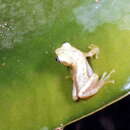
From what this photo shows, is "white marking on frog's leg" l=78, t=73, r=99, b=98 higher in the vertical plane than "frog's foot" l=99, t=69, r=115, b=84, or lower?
lower

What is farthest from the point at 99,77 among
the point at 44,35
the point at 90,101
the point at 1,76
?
the point at 1,76

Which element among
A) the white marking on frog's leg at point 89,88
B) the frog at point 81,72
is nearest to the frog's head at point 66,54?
the frog at point 81,72

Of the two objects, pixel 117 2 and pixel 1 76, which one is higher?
pixel 117 2

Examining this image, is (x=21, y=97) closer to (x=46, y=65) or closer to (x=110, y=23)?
(x=46, y=65)

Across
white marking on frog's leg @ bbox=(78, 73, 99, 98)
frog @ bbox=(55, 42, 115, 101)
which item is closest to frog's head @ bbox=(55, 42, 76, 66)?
frog @ bbox=(55, 42, 115, 101)

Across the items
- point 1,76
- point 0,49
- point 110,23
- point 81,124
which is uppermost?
point 110,23

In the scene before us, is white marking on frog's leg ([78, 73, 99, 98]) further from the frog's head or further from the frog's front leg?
the frog's head

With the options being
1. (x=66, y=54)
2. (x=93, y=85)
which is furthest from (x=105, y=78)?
(x=66, y=54)

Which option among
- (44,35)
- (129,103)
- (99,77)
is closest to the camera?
(129,103)

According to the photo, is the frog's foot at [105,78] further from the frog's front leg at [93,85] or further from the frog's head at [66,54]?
the frog's head at [66,54]
